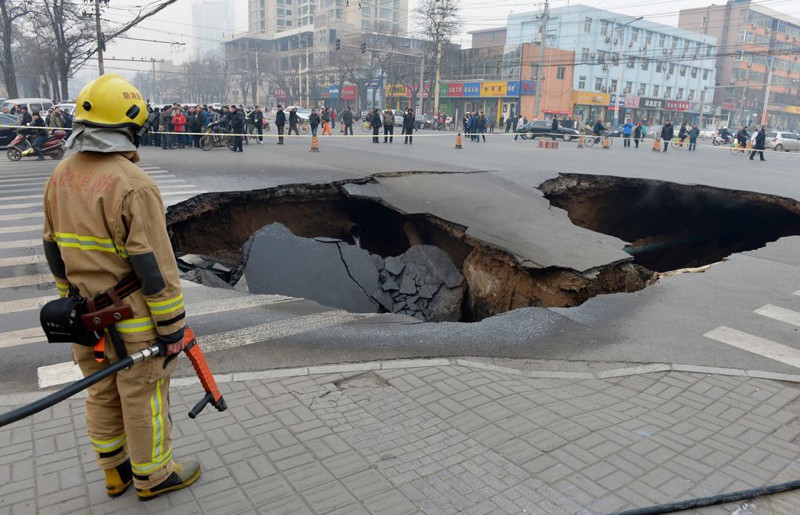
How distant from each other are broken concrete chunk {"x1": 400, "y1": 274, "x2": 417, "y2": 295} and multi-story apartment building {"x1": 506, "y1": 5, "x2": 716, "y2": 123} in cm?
5793

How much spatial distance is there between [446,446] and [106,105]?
2.84 meters

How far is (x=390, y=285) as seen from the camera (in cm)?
912

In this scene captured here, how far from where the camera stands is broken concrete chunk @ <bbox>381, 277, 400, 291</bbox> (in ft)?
29.8

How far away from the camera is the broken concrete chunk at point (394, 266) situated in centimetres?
936

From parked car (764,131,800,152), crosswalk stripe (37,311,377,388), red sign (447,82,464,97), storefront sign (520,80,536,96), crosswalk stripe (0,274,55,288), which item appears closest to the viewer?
crosswalk stripe (37,311,377,388)

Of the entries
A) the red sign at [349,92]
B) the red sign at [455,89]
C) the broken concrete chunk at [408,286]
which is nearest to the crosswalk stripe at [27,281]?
the broken concrete chunk at [408,286]

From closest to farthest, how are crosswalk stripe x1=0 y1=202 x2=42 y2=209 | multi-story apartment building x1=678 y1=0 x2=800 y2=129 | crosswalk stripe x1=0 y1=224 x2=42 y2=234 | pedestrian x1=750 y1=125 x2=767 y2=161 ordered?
crosswalk stripe x1=0 y1=224 x2=42 y2=234 < crosswalk stripe x1=0 y1=202 x2=42 y2=209 < pedestrian x1=750 y1=125 x2=767 y2=161 < multi-story apartment building x1=678 y1=0 x2=800 y2=129

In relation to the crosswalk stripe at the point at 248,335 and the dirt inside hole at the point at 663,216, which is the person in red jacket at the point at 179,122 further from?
the crosswalk stripe at the point at 248,335

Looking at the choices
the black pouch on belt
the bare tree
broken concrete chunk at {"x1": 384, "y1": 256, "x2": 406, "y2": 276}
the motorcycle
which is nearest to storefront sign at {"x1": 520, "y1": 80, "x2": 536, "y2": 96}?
the bare tree

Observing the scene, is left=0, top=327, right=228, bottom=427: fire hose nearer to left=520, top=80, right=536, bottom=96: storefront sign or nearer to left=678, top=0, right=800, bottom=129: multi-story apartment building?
left=520, top=80, right=536, bottom=96: storefront sign

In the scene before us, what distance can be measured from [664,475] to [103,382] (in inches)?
131

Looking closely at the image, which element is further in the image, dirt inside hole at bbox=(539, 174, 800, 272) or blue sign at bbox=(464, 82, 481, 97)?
blue sign at bbox=(464, 82, 481, 97)

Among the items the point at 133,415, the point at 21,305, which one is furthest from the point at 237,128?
the point at 133,415

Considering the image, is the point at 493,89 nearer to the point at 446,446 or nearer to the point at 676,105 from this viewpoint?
the point at 676,105
